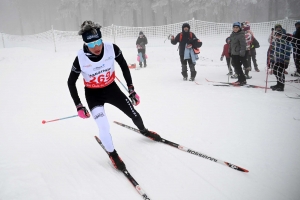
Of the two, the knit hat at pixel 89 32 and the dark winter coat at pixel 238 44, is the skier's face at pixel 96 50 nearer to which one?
the knit hat at pixel 89 32

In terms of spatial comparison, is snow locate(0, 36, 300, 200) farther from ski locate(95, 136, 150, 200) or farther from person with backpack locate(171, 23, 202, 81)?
person with backpack locate(171, 23, 202, 81)

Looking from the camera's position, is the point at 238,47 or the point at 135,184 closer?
the point at 135,184

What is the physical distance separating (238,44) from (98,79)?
5.86 metres

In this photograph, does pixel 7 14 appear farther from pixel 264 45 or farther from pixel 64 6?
pixel 264 45

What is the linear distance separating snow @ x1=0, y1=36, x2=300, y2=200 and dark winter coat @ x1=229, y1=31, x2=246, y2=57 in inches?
54.9

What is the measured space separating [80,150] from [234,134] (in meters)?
3.10

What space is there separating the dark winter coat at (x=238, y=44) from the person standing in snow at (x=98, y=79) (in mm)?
5228

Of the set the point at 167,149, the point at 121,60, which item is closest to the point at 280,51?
the point at 167,149

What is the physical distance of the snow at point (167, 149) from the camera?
2.86 meters

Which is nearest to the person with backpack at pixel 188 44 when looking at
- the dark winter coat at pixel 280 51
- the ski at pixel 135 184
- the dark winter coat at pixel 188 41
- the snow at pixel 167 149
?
the dark winter coat at pixel 188 41

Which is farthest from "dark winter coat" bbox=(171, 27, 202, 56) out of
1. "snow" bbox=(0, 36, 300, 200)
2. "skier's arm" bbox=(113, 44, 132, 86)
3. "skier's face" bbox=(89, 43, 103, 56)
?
"skier's face" bbox=(89, 43, 103, 56)

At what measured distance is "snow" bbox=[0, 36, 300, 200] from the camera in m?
2.86

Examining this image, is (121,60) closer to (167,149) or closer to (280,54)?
(167,149)

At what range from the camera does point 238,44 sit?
7406mm
